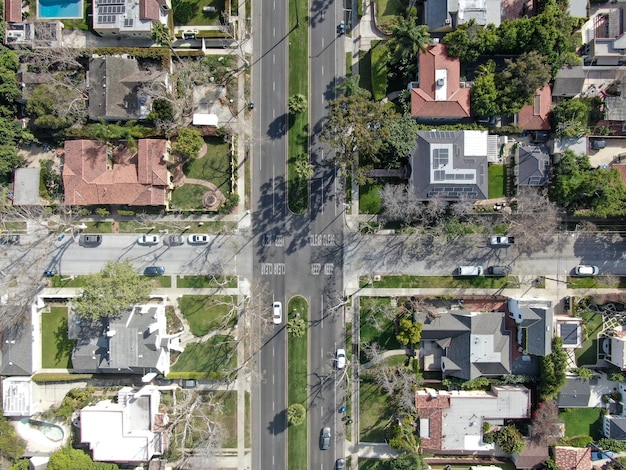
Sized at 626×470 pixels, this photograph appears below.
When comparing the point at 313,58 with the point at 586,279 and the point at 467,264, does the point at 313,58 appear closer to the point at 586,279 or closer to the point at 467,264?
the point at 467,264

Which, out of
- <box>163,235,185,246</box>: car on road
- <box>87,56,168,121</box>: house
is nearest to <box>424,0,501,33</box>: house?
<box>87,56,168,121</box>: house

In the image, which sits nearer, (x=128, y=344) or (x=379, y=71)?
(x=128, y=344)

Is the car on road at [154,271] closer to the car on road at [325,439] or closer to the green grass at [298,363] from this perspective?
the green grass at [298,363]

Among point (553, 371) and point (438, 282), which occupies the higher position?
point (438, 282)

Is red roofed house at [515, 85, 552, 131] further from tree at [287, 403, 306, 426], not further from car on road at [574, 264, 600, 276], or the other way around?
tree at [287, 403, 306, 426]

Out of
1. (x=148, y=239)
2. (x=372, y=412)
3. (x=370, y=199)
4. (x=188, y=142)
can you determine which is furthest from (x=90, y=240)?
(x=372, y=412)

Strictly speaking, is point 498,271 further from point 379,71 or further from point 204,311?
point 204,311

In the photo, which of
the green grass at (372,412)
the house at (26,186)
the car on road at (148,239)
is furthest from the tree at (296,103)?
the green grass at (372,412)

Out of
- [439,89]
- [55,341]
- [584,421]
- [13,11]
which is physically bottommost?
[584,421]
